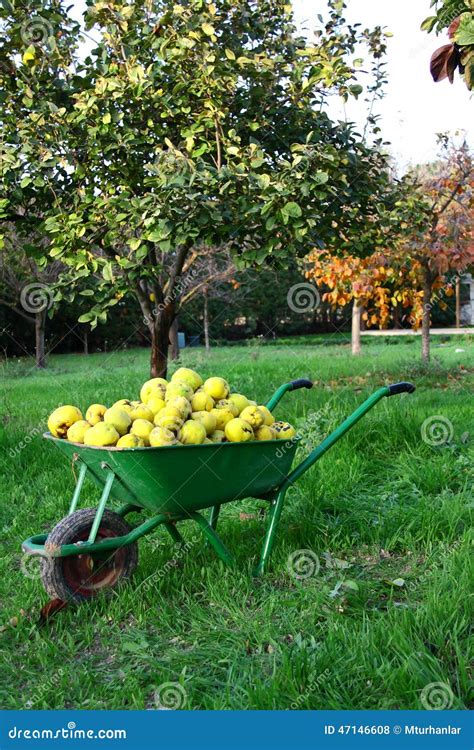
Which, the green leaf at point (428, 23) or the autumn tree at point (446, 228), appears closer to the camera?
the green leaf at point (428, 23)

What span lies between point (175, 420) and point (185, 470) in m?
0.23

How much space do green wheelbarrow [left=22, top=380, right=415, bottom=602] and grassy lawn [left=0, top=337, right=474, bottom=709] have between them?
129 millimetres

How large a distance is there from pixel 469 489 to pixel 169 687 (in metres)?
2.30

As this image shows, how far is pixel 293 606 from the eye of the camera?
107 inches

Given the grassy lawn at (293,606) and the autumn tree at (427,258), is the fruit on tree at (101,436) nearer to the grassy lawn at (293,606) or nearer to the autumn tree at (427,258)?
the grassy lawn at (293,606)

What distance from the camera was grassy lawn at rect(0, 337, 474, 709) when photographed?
2.22m

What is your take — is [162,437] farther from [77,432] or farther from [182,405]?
[77,432]

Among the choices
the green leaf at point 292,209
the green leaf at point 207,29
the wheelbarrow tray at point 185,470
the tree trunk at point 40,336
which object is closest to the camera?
the wheelbarrow tray at point 185,470

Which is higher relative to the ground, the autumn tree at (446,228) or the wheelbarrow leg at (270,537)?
the autumn tree at (446,228)

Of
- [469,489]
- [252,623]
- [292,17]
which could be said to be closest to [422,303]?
[292,17]

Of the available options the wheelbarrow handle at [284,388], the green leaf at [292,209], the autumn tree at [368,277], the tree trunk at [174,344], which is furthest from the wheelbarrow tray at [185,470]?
the tree trunk at [174,344]

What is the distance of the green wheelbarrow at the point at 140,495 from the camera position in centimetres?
271

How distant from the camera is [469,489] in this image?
12.9 ft

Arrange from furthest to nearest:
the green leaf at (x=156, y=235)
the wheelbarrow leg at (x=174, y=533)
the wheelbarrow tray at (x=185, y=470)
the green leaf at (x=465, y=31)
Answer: the green leaf at (x=156, y=235), the wheelbarrow leg at (x=174, y=533), the wheelbarrow tray at (x=185, y=470), the green leaf at (x=465, y=31)
